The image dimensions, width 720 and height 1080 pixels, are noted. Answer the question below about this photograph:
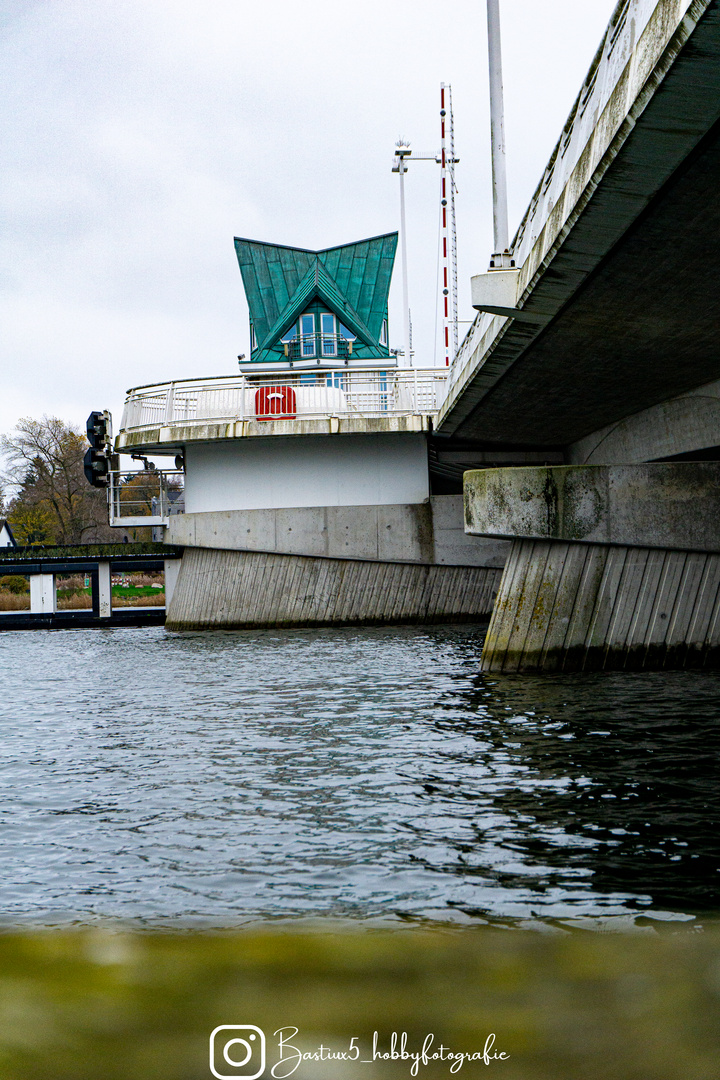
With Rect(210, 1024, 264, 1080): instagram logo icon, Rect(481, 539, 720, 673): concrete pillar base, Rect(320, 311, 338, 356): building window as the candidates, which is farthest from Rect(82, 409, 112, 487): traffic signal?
Rect(320, 311, 338, 356): building window

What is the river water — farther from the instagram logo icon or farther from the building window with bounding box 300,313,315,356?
the building window with bounding box 300,313,315,356

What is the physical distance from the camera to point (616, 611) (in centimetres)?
1398

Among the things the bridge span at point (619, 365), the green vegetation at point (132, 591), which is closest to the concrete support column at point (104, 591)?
the bridge span at point (619, 365)

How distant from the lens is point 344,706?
11.8 metres

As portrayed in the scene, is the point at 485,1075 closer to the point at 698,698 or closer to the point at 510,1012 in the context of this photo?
the point at 510,1012

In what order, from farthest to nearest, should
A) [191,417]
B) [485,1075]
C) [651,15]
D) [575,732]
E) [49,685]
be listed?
[191,417] → [49,685] → [575,732] → [651,15] → [485,1075]

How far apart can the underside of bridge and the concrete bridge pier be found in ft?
5.20

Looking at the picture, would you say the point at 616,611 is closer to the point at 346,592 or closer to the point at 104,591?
the point at 346,592

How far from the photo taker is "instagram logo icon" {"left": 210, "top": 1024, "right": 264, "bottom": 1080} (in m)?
1.64

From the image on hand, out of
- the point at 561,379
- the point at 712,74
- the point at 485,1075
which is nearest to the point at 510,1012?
the point at 485,1075

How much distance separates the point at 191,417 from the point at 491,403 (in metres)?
9.89

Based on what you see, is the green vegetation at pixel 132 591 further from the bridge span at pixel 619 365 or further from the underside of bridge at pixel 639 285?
the underside of bridge at pixel 639 285

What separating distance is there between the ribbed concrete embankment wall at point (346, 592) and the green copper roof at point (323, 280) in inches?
1636

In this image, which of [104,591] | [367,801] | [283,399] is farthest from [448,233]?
[367,801]
